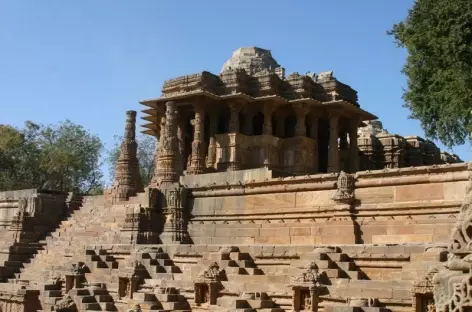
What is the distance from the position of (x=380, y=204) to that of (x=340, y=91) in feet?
45.8

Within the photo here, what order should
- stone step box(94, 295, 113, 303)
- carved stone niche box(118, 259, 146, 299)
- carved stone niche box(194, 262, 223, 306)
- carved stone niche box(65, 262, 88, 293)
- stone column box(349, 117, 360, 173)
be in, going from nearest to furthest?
carved stone niche box(194, 262, 223, 306), carved stone niche box(118, 259, 146, 299), stone step box(94, 295, 113, 303), carved stone niche box(65, 262, 88, 293), stone column box(349, 117, 360, 173)

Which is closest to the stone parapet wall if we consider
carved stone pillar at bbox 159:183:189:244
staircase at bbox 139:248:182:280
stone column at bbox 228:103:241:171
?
carved stone pillar at bbox 159:183:189:244

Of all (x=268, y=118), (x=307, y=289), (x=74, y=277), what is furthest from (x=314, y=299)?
(x=268, y=118)

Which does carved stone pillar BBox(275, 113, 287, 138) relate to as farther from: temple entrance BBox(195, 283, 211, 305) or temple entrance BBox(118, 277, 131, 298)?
temple entrance BBox(195, 283, 211, 305)

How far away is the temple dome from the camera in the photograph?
36.6 meters

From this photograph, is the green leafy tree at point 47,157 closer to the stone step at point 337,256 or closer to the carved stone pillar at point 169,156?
the carved stone pillar at point 169,156

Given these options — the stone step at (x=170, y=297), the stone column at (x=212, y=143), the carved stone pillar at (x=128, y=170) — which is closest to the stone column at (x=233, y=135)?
the stone column at (x=212, y=143)

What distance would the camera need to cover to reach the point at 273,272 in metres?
13.9

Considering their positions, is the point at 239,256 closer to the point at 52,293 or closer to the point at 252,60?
the point at 52,293

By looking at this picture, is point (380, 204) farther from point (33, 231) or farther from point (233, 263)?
point (33, 231)

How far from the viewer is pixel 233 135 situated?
26.9m

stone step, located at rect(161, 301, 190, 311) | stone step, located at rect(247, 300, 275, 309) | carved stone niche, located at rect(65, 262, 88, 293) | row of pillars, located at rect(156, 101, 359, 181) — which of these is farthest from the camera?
row of pillars, located at rect(156, 101, 359, 181)

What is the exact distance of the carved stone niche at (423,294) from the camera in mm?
9852

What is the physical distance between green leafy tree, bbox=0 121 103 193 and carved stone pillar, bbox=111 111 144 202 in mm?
17488
